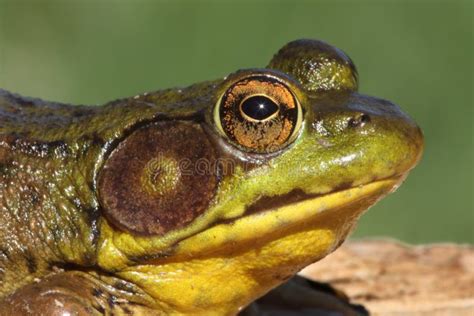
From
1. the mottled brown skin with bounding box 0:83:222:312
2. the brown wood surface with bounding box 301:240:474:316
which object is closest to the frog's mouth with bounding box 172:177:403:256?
the mottled brown skin with bounding box 0:83:222:312

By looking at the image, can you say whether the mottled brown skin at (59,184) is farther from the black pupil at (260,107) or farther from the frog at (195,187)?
the black pupil at (260,107)

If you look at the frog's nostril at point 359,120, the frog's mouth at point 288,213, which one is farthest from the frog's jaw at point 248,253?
the frog's nostril at point 359,120

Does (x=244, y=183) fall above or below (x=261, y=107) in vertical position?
below

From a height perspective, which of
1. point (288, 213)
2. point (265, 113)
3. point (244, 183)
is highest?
point (265, 113)

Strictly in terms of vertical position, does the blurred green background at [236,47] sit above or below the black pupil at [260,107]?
above

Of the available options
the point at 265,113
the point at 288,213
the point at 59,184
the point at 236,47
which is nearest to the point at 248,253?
the point at 288,213

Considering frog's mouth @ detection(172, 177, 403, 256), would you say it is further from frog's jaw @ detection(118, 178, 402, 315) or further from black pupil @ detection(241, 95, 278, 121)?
black pupil @ detection(241, 95, 278, 121)

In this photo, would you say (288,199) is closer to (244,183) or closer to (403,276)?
(244,183)

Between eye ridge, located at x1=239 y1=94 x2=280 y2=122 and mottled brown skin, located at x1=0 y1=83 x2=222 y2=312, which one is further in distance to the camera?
mottled brown skin, located at x1=0 y1=83 x2=222 y2=312
